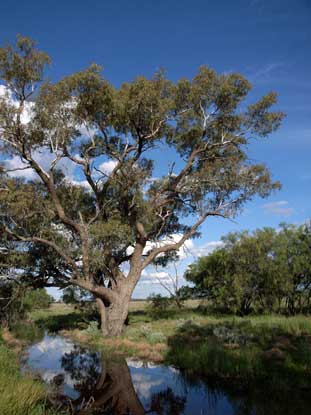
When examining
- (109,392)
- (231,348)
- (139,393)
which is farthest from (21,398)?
(231,348)

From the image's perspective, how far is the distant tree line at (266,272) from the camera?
83.5ft

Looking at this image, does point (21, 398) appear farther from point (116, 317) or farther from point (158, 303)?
point (158, 303)

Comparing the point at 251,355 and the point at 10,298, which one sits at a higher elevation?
the point at 10,298

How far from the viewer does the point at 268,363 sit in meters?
12.0

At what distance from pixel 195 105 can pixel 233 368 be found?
590 inches

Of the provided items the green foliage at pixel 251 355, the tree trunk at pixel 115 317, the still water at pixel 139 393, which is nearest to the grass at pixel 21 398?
the still water at pixel 139 393

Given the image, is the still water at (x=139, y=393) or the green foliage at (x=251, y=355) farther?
the green foliage at (x=251, y=355)

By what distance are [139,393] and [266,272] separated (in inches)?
670

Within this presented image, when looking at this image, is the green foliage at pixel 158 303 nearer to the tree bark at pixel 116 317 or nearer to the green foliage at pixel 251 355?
the tree bark at pixel 116 317

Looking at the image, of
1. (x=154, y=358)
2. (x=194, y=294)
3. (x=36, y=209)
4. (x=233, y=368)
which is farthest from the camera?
(x=194, y=294)

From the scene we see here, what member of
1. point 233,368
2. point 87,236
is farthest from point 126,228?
point 233,368

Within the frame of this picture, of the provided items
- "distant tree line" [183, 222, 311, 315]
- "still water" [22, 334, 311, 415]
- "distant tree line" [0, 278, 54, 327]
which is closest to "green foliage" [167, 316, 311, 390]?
"still water" [22, 334, 311, 415]

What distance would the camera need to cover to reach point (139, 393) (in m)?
10.7

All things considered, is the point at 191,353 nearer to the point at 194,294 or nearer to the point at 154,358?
the point at 154,358
